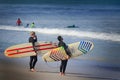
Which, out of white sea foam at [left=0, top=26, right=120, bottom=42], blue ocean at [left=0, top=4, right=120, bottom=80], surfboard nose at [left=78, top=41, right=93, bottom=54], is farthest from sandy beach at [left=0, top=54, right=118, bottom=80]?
white sea foam at [left=0, top=26, right=120, bottom=42]

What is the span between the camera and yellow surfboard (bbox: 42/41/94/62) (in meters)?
4.15

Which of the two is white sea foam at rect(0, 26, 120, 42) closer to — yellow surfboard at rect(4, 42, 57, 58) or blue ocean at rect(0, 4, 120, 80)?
blue ocean at rect(0, 4, 120, 80)

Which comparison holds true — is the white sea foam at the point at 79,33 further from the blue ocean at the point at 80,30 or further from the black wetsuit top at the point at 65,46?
the black wetsuit top at the point at 65,46

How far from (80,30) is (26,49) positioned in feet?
1.96

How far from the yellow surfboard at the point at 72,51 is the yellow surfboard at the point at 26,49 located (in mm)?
52

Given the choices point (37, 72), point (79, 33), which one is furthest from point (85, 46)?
point (37, 72)

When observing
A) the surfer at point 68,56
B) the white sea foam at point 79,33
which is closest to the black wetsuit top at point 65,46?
the surfer at point 68,56

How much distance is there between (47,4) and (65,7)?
20 cm

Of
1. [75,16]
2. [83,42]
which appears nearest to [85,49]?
[83,42]

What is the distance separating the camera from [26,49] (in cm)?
435

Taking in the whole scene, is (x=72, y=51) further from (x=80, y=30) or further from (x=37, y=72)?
(x=37, y=72)

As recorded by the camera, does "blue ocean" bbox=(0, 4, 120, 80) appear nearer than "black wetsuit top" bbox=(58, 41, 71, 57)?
Yes

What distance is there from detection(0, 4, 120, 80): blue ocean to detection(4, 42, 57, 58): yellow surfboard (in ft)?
0.14

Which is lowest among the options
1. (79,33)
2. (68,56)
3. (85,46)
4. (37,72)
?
(37,72)
